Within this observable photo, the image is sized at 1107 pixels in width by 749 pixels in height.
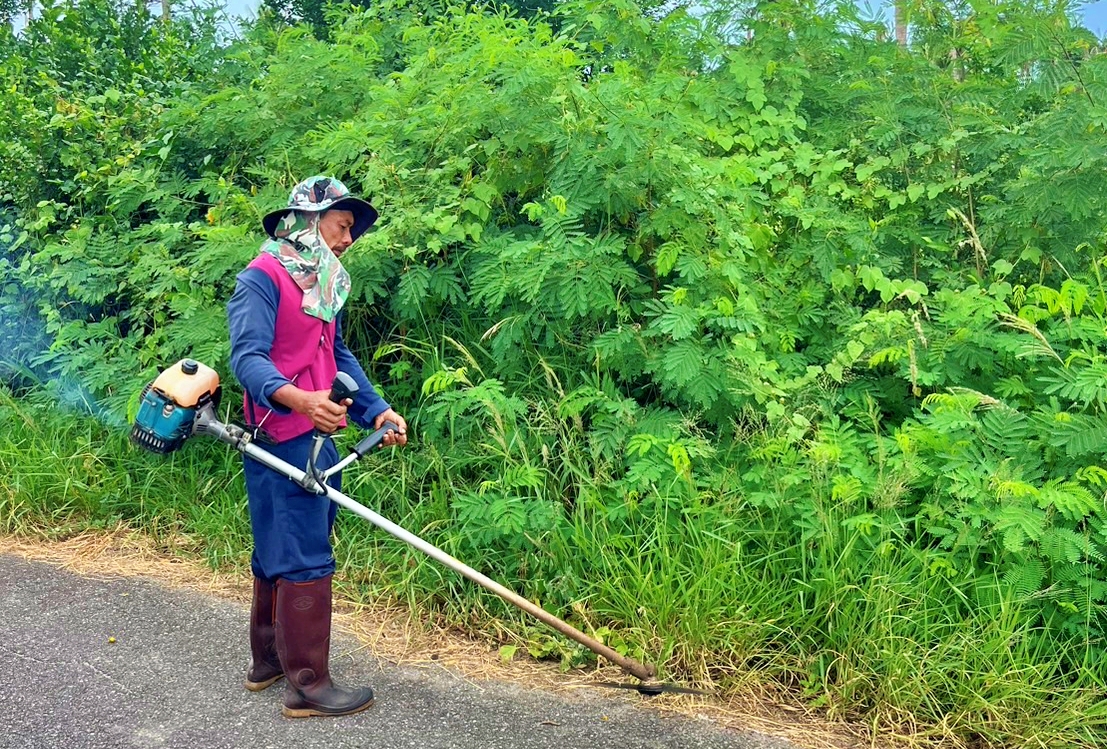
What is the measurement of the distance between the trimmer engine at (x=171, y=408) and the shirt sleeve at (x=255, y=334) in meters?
0.20

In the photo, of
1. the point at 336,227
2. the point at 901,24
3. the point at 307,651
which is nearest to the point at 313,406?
the point at 336,227

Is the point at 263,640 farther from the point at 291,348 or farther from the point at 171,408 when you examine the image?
the point at 291,348

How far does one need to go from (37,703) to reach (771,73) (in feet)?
15.8

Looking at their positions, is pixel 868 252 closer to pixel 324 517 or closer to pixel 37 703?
pixel 324 517

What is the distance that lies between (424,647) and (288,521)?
993 mm

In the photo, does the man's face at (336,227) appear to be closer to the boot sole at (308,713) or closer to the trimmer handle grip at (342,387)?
the trimmer handle grip at (342,387)

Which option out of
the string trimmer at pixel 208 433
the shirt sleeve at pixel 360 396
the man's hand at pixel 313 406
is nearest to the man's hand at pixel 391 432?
the shirt sleeve at pixel 360 396

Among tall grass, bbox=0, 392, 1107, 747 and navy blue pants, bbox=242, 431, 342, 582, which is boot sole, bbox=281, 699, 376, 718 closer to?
navy blue pants, bbox=242, 431, 342, 582

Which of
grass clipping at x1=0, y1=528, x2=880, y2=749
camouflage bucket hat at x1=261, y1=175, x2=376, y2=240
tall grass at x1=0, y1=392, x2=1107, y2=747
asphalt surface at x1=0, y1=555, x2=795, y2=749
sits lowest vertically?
asphalt surface at x1=0, y1=555, x2=795, y2=749

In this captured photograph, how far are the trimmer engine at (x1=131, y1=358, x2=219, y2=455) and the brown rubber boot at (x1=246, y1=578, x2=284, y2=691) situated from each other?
0.66m

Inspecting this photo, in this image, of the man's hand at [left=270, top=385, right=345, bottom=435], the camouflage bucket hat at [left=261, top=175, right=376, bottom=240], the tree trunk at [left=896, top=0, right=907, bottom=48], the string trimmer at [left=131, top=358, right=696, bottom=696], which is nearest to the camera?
the man's hand at [left=270, top=385, right=345, bottom=435]

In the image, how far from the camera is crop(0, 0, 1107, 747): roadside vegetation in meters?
3.52

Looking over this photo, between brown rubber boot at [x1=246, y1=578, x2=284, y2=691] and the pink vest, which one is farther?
brown rubber boot at [x1=246, y1=578, x2=284, y2=691]

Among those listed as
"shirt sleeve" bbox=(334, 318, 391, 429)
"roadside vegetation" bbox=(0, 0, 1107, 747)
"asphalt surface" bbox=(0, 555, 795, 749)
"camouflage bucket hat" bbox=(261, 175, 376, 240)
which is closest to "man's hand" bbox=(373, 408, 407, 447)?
"shirt sleeve" bbox=(334, 318, 391, 429)
